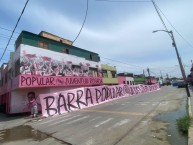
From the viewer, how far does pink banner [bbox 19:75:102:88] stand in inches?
747

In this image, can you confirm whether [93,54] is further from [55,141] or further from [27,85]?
[55,141]

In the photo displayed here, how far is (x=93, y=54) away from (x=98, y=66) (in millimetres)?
2365

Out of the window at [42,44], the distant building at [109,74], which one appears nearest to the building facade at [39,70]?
the window at [42,44]

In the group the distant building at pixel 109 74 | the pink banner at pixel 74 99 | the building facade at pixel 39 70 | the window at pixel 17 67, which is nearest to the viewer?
the pink banner at pixel 74 99

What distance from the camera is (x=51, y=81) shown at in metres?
22.0

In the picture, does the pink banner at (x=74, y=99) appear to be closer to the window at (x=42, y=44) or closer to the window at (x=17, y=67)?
the window at (x=17, y=67)

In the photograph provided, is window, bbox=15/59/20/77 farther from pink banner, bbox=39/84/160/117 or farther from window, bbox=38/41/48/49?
pink banner, bbox=39/84/160/117

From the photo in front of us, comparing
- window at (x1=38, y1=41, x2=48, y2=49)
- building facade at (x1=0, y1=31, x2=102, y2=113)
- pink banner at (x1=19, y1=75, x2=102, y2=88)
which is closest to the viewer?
pink banner at (x1=19, y1=75, x2=102, y2=88)

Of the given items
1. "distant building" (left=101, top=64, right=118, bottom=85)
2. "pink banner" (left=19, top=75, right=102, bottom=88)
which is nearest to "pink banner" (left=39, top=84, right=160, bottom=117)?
"pink banner" (left=19, top=75, right=102, bottom=88)

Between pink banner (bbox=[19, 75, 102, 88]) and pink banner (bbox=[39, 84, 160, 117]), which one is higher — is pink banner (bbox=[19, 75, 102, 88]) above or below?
above

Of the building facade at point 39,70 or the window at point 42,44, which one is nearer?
the building facade at point 39,70

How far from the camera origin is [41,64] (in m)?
22.3

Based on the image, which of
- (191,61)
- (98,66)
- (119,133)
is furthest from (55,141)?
(191,61)

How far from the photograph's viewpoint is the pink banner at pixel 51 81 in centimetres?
1897
